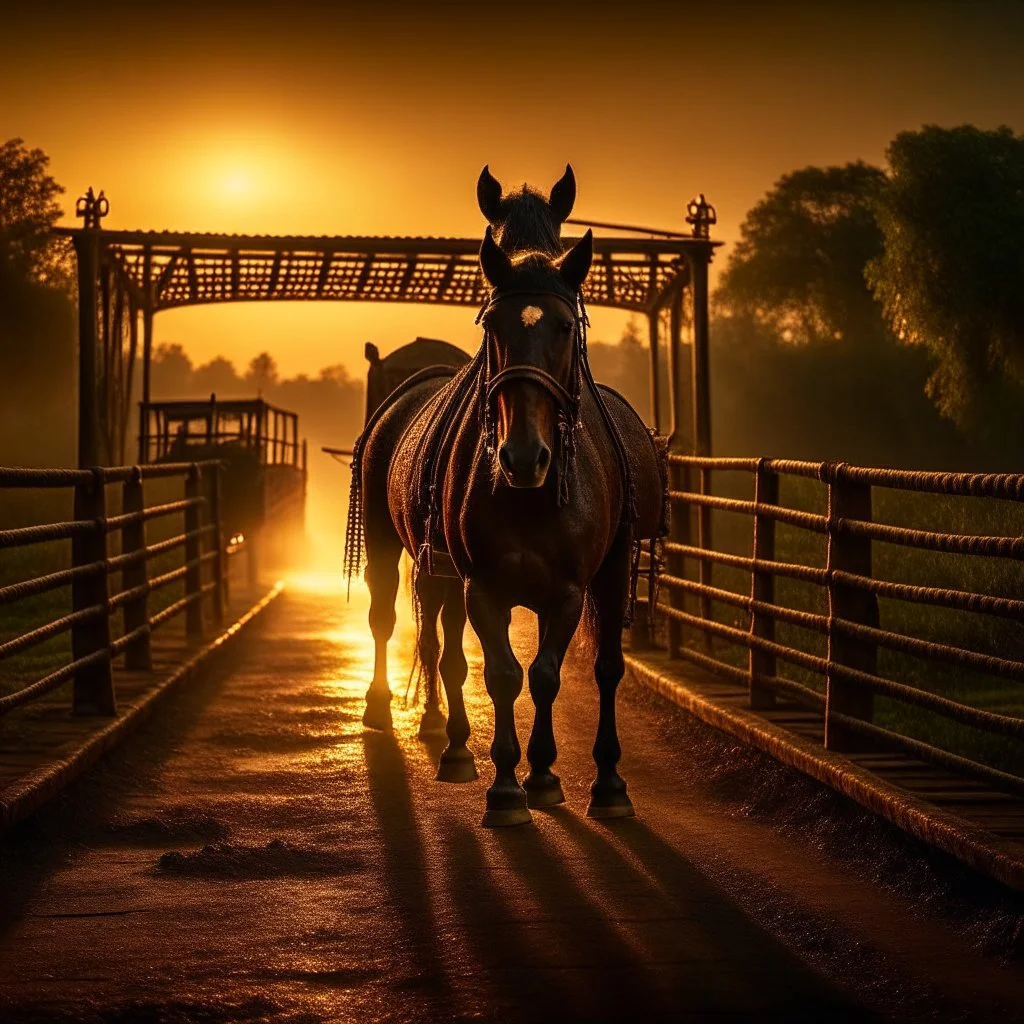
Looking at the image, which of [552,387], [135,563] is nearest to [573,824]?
[552,387]

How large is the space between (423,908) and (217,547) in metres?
9.50

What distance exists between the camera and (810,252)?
203ft

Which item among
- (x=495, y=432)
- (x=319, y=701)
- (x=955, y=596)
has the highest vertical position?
(x=495, y=432)

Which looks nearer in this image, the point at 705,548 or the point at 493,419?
the point at 493,419

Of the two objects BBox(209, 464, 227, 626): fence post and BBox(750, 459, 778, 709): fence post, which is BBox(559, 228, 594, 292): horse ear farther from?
BBox(209, 464, 227, 626): fence post

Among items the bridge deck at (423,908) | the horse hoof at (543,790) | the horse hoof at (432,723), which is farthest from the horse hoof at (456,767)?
the horse hoof at (432,723)

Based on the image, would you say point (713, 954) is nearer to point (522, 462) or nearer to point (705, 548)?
point (522, 462)

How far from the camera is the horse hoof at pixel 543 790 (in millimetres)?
6297

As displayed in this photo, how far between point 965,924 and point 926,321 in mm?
30696

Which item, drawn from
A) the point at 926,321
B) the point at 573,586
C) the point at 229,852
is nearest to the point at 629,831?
the point at 573,586

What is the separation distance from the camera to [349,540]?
9.30 m

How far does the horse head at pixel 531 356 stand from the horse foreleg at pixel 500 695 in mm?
701

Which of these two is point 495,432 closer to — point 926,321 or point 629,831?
point 629,831

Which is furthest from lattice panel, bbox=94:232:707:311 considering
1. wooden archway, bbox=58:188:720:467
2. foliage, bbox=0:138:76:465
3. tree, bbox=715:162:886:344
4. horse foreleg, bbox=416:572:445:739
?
tree, bbox=715:162:886:344
